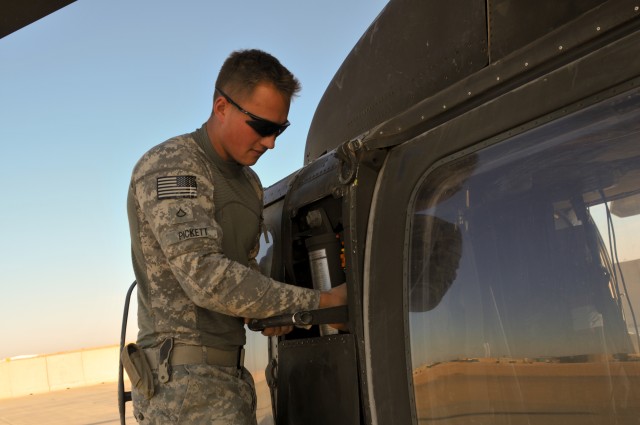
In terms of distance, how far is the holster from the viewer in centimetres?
244

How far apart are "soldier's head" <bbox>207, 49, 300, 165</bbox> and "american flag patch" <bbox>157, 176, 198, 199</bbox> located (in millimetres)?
230

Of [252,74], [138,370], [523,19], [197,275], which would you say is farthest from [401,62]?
[138,370]

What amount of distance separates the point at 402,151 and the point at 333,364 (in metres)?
0.73

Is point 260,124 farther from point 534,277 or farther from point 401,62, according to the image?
point 534,277

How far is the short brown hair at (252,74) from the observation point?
8.21 feet

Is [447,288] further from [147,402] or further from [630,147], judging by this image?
[147,402]

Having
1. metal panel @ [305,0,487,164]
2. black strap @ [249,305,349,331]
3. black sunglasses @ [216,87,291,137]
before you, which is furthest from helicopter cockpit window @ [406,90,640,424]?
black sunglasses @ [216,87,291,137]

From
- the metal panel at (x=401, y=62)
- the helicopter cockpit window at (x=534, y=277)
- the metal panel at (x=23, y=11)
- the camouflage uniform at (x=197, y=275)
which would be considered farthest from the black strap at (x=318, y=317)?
the metal panel at (x=23, y=11)

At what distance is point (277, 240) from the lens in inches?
121

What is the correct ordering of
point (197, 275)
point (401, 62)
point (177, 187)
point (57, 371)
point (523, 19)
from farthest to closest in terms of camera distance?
point (57, 371), point (401, 62), point (177, 187), point (197, 275), point (523, 19)

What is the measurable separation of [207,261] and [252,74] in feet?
2.16

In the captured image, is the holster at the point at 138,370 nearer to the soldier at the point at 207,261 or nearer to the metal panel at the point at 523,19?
the soldier at the point at 207,261

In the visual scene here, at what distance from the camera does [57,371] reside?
63.5ft

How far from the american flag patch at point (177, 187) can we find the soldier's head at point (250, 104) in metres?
0.23
